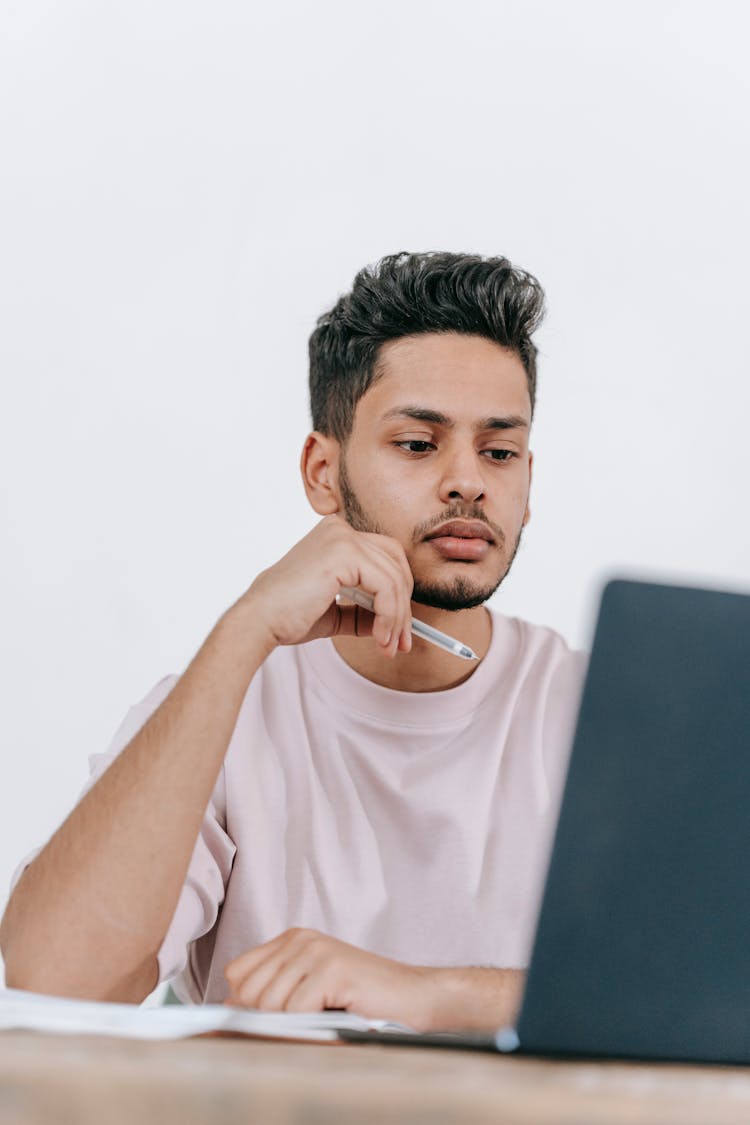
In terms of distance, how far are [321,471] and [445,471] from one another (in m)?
0.27

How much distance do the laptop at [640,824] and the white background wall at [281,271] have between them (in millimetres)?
2272

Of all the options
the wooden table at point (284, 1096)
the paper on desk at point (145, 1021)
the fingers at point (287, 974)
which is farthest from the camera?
the fingers at point (287, 974)

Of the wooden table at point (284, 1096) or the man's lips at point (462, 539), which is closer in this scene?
the wooden table at point (284, 1096)

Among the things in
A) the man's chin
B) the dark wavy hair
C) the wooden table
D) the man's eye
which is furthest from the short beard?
the wooden table

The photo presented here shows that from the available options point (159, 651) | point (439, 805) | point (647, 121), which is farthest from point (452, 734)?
point (647, 121)

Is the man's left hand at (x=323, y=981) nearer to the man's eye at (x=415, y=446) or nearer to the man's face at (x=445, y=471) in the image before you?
the man's face at (x=445, y=471)

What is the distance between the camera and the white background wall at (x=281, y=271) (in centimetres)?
289

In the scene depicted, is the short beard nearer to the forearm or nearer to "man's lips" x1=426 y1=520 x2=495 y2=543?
"man's lips" x1=426 y1=520 x2=495 y2=543

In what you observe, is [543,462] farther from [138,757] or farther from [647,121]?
[138,757]

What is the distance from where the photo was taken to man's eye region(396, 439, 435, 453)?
1679mm

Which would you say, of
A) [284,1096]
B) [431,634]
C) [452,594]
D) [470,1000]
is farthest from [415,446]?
[284,1096]

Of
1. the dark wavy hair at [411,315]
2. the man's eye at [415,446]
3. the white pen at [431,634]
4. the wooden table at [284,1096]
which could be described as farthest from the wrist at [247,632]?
the wooden table at [284,1096]

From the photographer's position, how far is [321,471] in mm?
1867

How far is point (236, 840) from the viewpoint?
1490 millimetres
